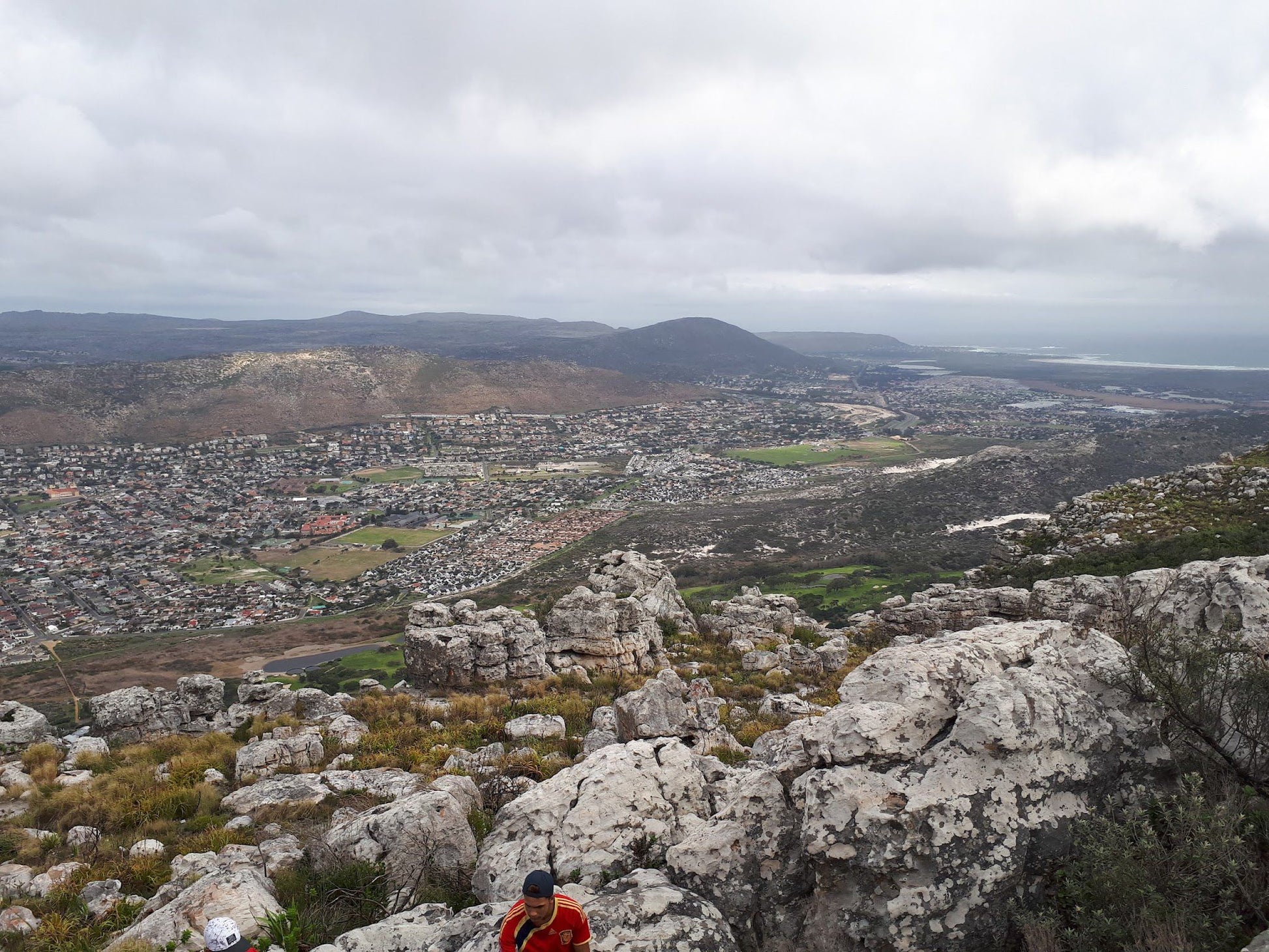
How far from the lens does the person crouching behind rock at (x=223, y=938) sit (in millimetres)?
4836

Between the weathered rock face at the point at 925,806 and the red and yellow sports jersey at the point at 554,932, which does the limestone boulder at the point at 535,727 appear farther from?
the red and yellow sports jersey at the point at 554,932

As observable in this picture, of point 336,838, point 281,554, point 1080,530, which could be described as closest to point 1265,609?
point 336,838

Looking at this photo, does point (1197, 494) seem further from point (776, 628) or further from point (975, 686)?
point (975, 686)

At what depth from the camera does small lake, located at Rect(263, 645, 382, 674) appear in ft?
123

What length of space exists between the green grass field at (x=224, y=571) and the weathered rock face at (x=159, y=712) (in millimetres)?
49876

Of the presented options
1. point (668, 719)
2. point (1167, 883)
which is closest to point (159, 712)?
point (668, 719)

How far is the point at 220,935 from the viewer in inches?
192

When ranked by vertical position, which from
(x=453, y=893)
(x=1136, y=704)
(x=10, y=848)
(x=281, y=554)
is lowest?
(x=281, y=554)

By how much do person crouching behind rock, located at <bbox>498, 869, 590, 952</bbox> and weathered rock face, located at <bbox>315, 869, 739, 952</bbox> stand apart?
43 centimetres

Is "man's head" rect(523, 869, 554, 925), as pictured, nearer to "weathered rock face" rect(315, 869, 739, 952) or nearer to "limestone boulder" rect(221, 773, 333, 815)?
"weathered rock face" rect(315, 869, 739, 952)

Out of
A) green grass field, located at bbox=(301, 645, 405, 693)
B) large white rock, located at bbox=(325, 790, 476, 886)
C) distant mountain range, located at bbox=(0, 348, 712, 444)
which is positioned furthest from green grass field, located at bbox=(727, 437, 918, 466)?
large white rock, located at bbox=(325, 790, 476, 886)

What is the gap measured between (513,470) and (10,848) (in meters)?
108

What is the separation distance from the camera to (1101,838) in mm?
4969

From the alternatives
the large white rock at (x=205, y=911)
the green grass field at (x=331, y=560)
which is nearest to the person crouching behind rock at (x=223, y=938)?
the large white rock at (x=205, y=911)
